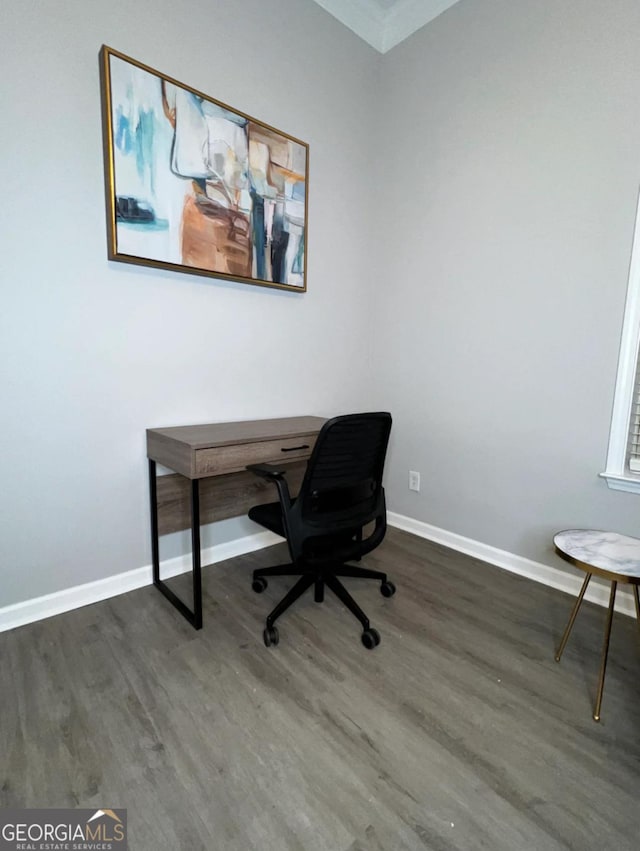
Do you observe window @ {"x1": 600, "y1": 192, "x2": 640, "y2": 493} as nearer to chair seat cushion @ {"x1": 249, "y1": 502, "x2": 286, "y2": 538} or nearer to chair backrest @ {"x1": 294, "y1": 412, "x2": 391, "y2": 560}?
chair backrest @ {"x1": 294, "y1": 412, "x2": 391, "y2": 560}

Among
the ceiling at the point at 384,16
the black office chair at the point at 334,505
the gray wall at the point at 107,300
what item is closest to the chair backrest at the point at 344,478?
the black office chair at the point at 334,505

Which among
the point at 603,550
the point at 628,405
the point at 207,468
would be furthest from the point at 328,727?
the point at 628,405

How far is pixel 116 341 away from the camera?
1.79 meters

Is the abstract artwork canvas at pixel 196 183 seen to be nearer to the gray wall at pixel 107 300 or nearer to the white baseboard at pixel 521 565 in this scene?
the gray wall at pixel 107 300

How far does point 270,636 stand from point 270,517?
0.45 metres

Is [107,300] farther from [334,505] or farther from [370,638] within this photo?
[370,638]

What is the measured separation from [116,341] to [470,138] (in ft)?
7.08

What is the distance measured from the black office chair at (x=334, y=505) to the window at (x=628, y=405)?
1.07 meters

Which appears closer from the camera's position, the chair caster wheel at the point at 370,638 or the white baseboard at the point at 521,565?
the chair caster wheel at the point at 370,638

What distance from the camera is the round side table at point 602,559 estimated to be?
49.9 inches

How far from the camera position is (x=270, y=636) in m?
1.57

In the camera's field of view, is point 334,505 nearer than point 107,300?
Yes

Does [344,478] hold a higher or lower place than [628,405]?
lower

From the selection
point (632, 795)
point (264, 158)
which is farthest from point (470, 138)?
point (632, 795)
